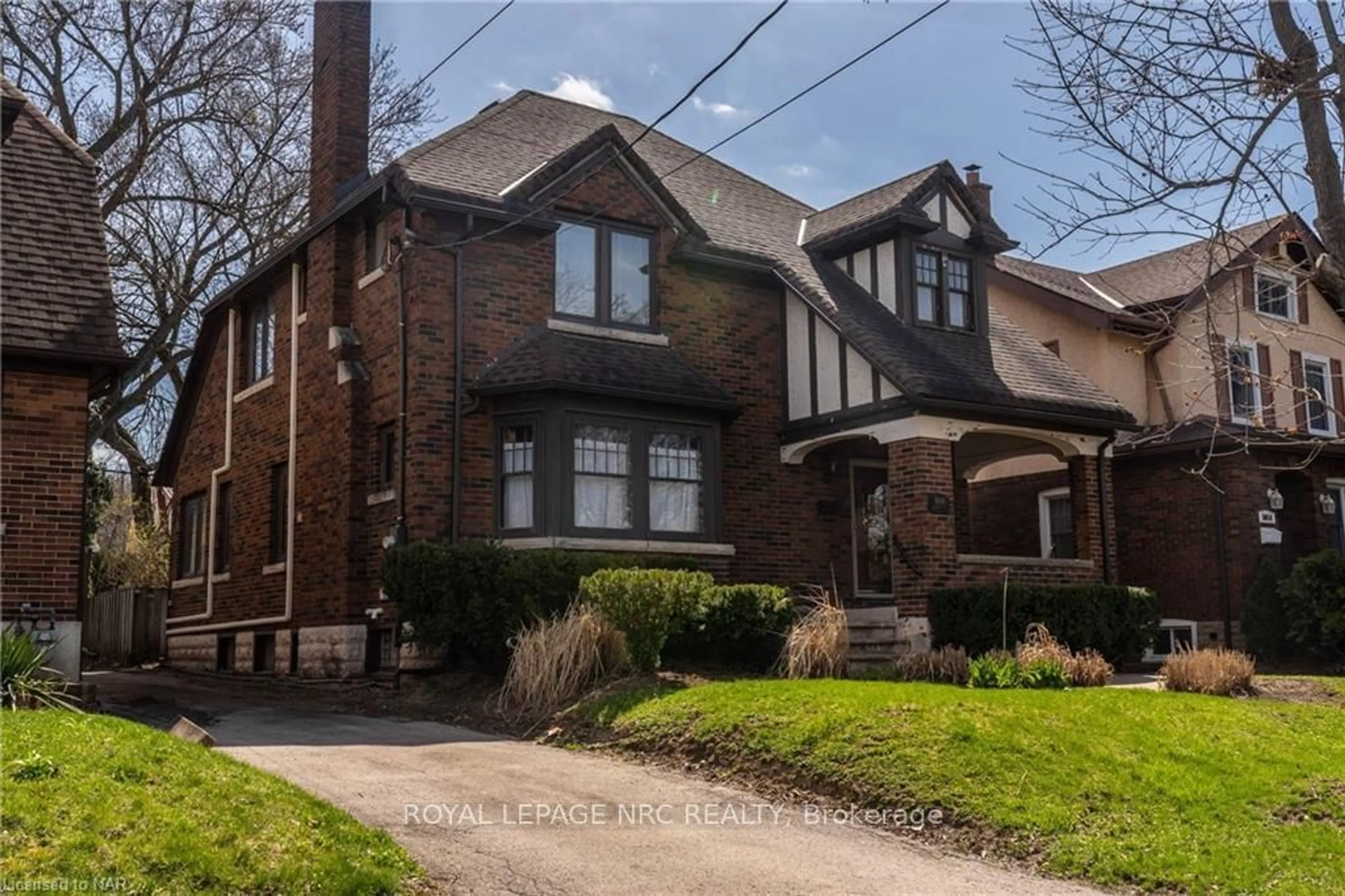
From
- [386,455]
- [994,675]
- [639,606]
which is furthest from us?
[386,455]

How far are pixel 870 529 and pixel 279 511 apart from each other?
9154mm

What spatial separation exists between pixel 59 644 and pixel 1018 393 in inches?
500

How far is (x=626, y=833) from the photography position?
8.16 m

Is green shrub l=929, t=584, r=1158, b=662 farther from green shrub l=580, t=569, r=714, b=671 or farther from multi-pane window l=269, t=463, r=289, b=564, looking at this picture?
multi-pane window l=269, t=463, r=289, b=564

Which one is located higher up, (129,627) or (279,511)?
(279,511)

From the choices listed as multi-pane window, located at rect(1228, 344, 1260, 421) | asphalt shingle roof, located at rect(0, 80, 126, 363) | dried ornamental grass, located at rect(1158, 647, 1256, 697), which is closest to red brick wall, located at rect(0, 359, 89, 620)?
asphalt shingle roof, located at rect(0, 80, 126, 363)

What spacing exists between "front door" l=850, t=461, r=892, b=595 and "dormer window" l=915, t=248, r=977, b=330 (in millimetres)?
2418

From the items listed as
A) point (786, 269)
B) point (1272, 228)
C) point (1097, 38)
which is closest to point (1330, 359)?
point (786, 269)

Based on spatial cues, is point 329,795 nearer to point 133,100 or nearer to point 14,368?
point 14,368

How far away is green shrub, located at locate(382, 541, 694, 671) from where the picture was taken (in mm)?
13859

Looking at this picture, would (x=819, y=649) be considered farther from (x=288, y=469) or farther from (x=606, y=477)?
(x=288, y=469)

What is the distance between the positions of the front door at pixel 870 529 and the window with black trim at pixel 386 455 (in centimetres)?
693

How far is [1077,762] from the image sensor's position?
9180 mm

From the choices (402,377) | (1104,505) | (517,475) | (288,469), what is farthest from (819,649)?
(288,469)
